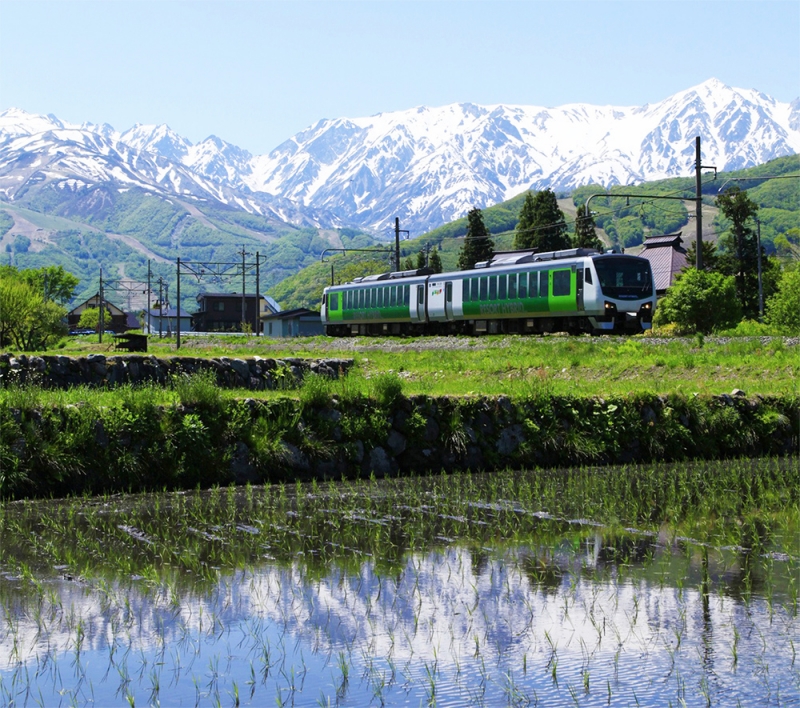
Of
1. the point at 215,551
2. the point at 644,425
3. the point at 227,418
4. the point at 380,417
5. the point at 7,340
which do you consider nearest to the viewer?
the point at 215,551

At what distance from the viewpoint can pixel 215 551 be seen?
959 cm

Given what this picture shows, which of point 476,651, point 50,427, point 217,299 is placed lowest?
point 476,651

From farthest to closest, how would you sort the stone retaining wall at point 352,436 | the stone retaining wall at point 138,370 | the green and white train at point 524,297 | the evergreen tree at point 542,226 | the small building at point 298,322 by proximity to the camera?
1. the small building at point 298,322
2. the evergreen tree at point 542,226
3. the green and white train at point 524,297
4. the stone retaining wall at point 138,370
5. the stone retaining wall at point 352,436

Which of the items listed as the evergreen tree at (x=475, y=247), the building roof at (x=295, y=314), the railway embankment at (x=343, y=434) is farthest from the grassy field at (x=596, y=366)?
the building roof at (x=295, y=314)

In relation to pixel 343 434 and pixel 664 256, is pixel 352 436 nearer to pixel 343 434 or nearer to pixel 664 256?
pixel 343 434

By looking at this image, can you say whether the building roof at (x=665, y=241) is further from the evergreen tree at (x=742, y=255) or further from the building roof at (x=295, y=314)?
the building roof at (x=295, y=314)

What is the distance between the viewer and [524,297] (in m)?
36.4

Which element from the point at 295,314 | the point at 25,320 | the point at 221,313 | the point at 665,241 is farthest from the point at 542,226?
the point at 221,313

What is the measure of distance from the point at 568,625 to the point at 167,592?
9.76 ft

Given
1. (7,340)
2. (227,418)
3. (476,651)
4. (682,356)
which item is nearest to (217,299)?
(7,340)

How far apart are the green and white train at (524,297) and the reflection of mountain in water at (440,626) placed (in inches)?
997

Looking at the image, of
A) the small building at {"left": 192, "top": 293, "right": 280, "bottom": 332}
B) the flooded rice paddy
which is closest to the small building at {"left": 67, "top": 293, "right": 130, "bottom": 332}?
the small building at {"left": 192, "top": 293, "right": 280, "bottom": 332}

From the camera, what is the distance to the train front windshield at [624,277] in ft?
110

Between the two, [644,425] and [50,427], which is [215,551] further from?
[644,425]
